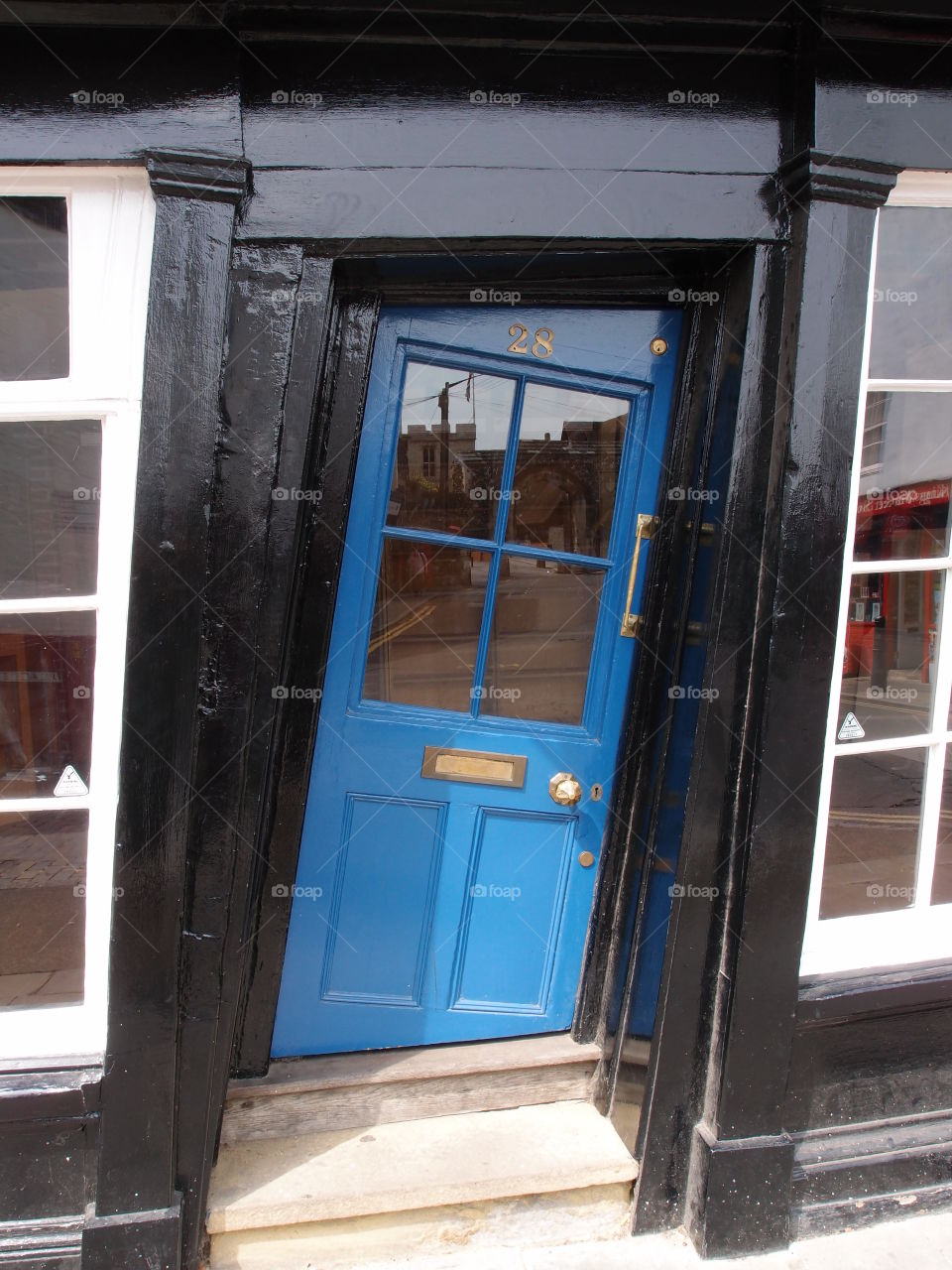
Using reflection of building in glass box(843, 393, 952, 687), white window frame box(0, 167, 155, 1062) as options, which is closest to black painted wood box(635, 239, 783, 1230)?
reflection of building in glass box(843, 393, 952, 687)

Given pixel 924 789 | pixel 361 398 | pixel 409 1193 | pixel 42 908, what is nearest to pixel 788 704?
pixel 924 789

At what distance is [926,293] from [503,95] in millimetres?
1322

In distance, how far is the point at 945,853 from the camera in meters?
2.95

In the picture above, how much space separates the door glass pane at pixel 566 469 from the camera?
7.34ft

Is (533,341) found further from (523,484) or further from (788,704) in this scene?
(788,704)

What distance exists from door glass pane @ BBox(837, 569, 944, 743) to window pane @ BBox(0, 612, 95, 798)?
6.88 ft

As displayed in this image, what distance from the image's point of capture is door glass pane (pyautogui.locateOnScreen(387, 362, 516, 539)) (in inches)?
86.1

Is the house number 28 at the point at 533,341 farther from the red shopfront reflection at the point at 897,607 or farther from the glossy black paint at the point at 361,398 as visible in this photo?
the red shopfront reflection at the point at 897,607

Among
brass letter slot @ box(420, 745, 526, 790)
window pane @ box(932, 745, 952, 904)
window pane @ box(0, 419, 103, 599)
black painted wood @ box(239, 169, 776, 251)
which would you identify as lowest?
window pane @ box(932, 745, 952, 904)

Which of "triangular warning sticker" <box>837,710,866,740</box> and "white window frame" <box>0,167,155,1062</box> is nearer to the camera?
"white window frame" <box>0,167,155,1062</box>

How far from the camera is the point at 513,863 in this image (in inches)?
92.9

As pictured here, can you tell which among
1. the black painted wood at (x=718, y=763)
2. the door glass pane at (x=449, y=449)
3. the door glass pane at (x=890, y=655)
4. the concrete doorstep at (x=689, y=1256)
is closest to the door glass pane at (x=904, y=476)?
the door glass pane at (x=890, y=655)

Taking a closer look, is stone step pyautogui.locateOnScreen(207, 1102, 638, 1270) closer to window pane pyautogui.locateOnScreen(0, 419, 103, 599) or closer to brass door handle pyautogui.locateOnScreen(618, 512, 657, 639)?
brass door handle pyautogui.locateOnScreen(618, 512, 657, 639)

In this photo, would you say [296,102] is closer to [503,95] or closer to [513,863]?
[503,95]
